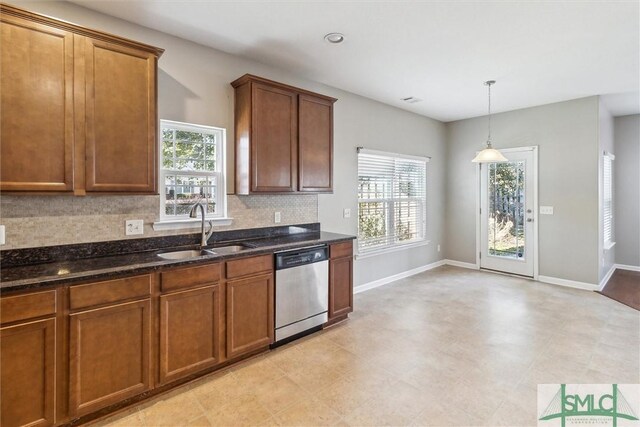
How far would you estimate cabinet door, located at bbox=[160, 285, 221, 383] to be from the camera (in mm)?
2250

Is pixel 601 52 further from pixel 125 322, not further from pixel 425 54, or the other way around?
pixel 125 322

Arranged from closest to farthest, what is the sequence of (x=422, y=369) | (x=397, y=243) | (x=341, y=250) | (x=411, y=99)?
(x=422, y=369) → (x=341, y=250) → (x=411, y=99) → (x=397, y=243)

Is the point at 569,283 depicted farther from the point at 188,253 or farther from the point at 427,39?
the point at 188,253

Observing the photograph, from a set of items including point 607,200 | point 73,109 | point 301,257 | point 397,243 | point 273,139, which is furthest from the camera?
point 607,200

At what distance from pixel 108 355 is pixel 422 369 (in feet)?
7.42

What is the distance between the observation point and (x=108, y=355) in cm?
202

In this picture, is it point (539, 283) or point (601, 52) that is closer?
point (601, 52)

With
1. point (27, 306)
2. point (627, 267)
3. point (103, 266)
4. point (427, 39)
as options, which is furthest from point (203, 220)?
point (627, 267)

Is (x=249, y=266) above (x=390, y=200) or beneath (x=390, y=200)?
beneath

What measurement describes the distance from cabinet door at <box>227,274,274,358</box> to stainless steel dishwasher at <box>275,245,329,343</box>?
10 centimetres

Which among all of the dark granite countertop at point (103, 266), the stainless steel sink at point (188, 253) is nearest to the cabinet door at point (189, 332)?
the dark granite countertop at point (103, 266)

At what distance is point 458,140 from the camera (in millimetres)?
6102

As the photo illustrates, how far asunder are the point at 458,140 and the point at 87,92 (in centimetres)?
577

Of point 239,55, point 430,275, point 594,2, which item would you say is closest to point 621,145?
point 430,275
